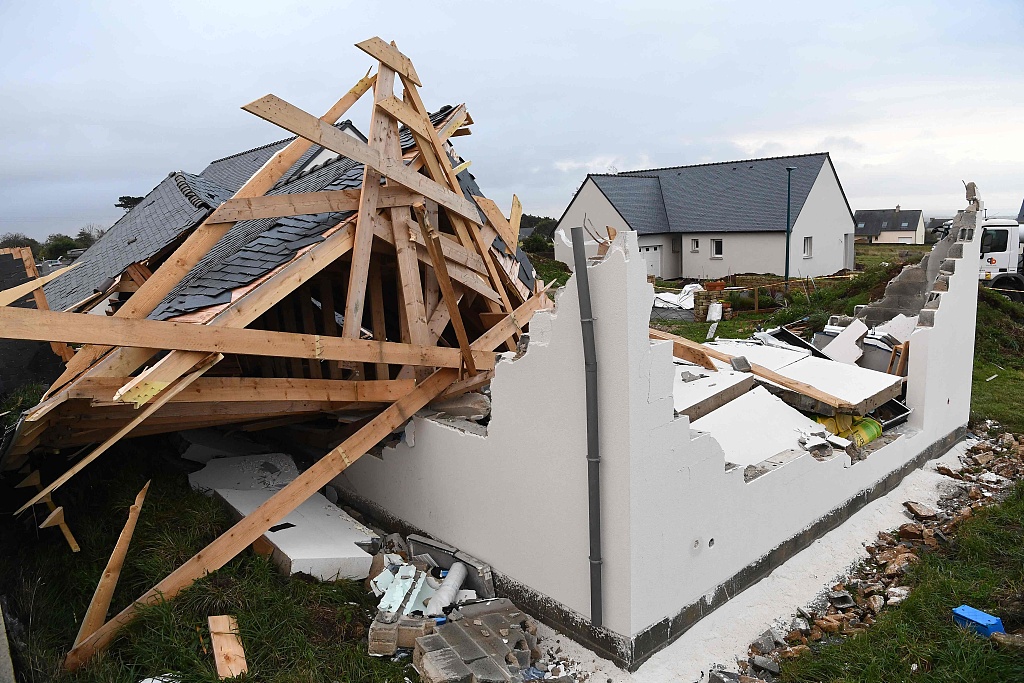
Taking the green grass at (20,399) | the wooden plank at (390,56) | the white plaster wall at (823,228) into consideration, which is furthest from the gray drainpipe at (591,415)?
the white plaster wall at (823,228)

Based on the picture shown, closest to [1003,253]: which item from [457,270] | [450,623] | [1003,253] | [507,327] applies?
[1003,253]

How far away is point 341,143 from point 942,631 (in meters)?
6.52

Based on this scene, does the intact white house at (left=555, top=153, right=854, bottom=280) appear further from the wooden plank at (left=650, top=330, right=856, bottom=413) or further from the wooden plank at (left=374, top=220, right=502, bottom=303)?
the wooden plank at (left=374, top=220, right=502, bottom=303)

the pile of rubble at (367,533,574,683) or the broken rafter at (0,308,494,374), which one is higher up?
the broken rafter at (0,308,494,374)

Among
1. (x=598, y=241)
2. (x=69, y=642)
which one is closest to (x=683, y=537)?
(x=598, y=241)

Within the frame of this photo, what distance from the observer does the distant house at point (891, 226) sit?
62378 mm

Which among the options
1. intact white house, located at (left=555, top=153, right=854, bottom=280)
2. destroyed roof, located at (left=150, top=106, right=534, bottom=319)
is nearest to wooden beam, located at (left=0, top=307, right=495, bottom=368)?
destroyed roof, located at (left=150, top=106, right=534, bottom=319)

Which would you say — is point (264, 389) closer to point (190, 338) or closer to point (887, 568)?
point (190, 338)

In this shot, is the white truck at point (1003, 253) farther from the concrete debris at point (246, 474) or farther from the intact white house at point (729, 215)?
the concrete debris at point (246, 474)

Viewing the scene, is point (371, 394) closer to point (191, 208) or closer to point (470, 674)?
point (470, 674)

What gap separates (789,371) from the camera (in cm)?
971

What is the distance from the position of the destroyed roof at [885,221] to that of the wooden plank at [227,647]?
66.8 m

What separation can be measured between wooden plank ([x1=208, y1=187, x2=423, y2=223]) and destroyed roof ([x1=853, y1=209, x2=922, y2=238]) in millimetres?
64682

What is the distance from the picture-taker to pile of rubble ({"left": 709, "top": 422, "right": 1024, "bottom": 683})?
19.1 feet
